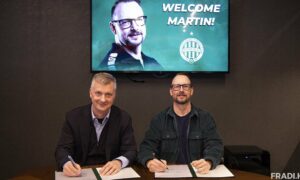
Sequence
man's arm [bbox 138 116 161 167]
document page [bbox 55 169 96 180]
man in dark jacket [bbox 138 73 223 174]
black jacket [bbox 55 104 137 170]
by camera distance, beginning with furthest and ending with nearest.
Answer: man in dark jacket [bbox 138 73 223 174]
man's arm [bbox 138 116 161 167]
black jacket [bbox 55 104 137 170]
document page [bbox 55 169 96 180]

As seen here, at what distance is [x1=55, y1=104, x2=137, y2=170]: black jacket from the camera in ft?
7.61

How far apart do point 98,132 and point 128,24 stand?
5.57ft

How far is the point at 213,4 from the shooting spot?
12.5 feet

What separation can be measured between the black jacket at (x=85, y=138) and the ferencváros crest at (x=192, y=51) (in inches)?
64.0

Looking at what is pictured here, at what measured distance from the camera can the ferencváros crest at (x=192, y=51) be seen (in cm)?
383

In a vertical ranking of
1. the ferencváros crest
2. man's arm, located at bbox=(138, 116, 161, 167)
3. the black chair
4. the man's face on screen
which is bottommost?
the black chair

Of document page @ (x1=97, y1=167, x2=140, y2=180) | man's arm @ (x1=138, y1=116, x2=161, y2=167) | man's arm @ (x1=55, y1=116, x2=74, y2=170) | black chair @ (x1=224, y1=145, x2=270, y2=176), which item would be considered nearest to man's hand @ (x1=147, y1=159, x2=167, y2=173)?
document page @ (x1=97, y1=167, x2=140, y2=180)

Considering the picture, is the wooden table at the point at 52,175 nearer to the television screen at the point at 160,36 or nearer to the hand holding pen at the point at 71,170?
the hand holding pen at the point at 71,170

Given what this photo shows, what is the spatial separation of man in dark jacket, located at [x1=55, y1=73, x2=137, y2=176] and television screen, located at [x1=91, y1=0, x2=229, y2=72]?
4.76 ft

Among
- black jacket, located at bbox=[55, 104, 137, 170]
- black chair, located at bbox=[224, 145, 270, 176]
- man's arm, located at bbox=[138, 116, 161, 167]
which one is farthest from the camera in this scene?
black chair, located at bbox=[224, 145, 270, 176]

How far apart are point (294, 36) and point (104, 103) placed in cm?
261

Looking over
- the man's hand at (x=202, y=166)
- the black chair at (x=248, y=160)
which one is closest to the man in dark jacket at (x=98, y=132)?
the man's hand at (x=202, y=166)

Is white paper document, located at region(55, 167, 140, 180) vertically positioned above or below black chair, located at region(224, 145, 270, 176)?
above

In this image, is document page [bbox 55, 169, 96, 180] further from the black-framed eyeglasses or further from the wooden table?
the black-framed eyeglasses
